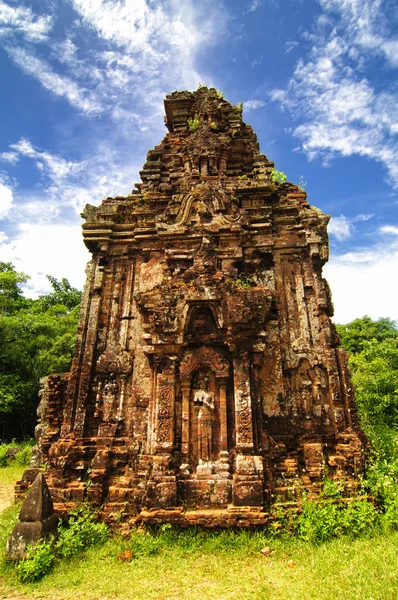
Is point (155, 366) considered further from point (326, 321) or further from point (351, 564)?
point (351, 564)

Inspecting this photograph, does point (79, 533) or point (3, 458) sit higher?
point (3, 458)

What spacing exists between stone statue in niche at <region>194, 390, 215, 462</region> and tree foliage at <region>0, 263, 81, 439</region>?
52.5ft

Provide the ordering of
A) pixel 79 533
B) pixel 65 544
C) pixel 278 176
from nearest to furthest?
pixel 65 544 → pixel 79 533 → pixel 278 176

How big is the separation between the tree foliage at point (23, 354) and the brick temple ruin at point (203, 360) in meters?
14.3

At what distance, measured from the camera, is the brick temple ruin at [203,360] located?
21.3 ft

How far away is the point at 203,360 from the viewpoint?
7160 millimetres

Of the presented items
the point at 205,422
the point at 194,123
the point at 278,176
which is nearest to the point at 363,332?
the point at 278,176

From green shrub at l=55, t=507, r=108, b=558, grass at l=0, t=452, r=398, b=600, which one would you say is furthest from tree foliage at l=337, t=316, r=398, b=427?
green shrub at l=55, t=507, r=108, b=558

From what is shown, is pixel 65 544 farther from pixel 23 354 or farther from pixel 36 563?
pixel 23 354

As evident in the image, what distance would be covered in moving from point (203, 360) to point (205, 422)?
3.60 ft

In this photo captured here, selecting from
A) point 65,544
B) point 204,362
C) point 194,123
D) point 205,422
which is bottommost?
point 65,544

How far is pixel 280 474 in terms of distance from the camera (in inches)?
261

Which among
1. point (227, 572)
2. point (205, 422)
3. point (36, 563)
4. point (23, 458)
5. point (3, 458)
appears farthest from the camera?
point (3, 458)

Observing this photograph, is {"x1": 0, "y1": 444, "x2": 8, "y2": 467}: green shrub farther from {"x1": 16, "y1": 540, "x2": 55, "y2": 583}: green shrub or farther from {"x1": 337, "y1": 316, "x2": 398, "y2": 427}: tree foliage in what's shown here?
{"x1": 337, "y1": 316, "x2": 398, "y2": 427}: tree foliage
